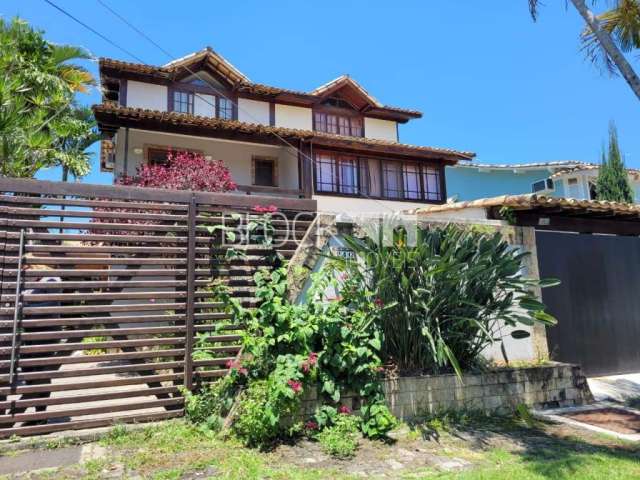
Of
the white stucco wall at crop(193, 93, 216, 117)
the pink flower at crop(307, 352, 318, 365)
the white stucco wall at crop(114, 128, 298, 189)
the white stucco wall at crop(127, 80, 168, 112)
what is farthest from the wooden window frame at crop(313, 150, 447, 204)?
the pink flower at crop(307, 352, 318, 365)

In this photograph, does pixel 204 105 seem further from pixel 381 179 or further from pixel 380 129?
pixel 380 129

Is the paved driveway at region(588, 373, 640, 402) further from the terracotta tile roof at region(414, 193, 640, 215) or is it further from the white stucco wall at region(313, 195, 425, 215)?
the white stucco wall at region(313, 195, 425, 215)

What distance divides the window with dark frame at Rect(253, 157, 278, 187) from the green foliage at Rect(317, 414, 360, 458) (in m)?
14.4

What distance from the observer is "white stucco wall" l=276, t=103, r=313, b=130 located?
19.1 metres

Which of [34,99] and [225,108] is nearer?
[34,99]

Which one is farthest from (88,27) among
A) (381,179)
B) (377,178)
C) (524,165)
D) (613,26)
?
(524,165)

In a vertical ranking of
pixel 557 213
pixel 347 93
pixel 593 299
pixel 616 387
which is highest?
pixel 347 93

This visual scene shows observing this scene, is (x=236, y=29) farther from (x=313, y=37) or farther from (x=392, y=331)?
(x=392, y=331)

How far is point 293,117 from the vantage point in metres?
19.3

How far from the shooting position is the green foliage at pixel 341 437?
4.20 meters

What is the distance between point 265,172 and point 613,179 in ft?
52.0

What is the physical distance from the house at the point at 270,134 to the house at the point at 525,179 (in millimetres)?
6053

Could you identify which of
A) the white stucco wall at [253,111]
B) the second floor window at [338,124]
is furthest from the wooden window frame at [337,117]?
the white stucco wall at [253,111]

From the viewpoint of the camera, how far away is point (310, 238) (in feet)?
19.1
